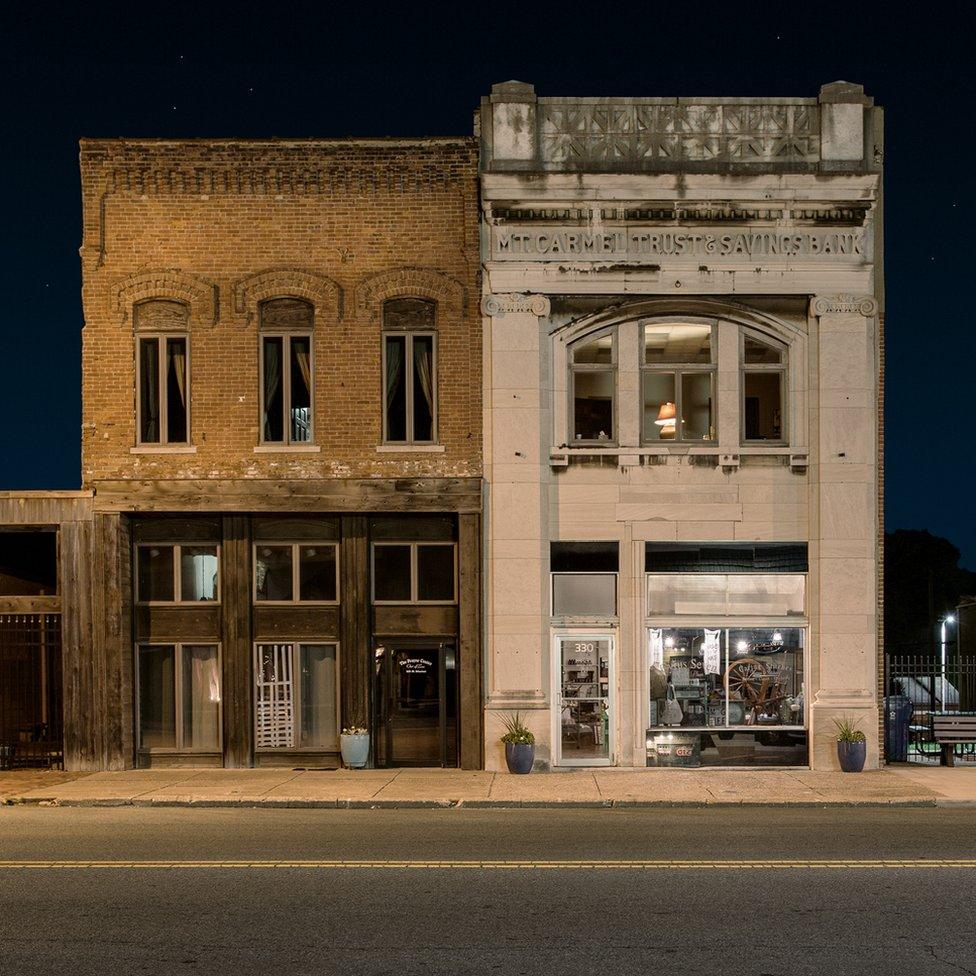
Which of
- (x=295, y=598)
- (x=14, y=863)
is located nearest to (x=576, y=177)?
(x=295, y=598)

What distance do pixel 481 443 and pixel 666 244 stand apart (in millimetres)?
4397

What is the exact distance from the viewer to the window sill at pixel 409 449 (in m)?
18.2

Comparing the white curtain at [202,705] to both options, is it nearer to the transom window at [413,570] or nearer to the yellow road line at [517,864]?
the transom window at [413,570]

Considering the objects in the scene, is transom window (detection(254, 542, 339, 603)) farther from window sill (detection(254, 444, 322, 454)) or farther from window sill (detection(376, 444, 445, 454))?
window sill (detection(376, 444, 445, 454))

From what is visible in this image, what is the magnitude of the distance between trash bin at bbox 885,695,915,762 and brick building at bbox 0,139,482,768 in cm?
700

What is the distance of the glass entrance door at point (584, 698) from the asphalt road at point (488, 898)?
15.2ft

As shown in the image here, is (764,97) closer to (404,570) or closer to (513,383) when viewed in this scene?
(513,383)

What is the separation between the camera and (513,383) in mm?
18047

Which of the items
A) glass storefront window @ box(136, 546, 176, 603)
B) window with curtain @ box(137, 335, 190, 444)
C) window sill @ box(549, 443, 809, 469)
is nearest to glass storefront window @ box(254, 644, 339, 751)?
glass storefront window @ box(136, 546, 176, 603)

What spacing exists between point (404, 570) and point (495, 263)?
520 centimetres

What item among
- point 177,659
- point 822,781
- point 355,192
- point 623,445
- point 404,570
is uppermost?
point 355,192

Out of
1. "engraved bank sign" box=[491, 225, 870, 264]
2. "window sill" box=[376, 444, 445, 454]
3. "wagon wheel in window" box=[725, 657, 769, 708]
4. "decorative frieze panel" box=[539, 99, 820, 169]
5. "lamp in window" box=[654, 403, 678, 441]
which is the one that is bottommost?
"wagon wheel in window" box=[725, 657, 769, 708]

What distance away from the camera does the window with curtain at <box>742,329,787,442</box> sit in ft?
60.4

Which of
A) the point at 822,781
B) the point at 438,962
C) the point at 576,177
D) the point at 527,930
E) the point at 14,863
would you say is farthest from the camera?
the point at 576,177
